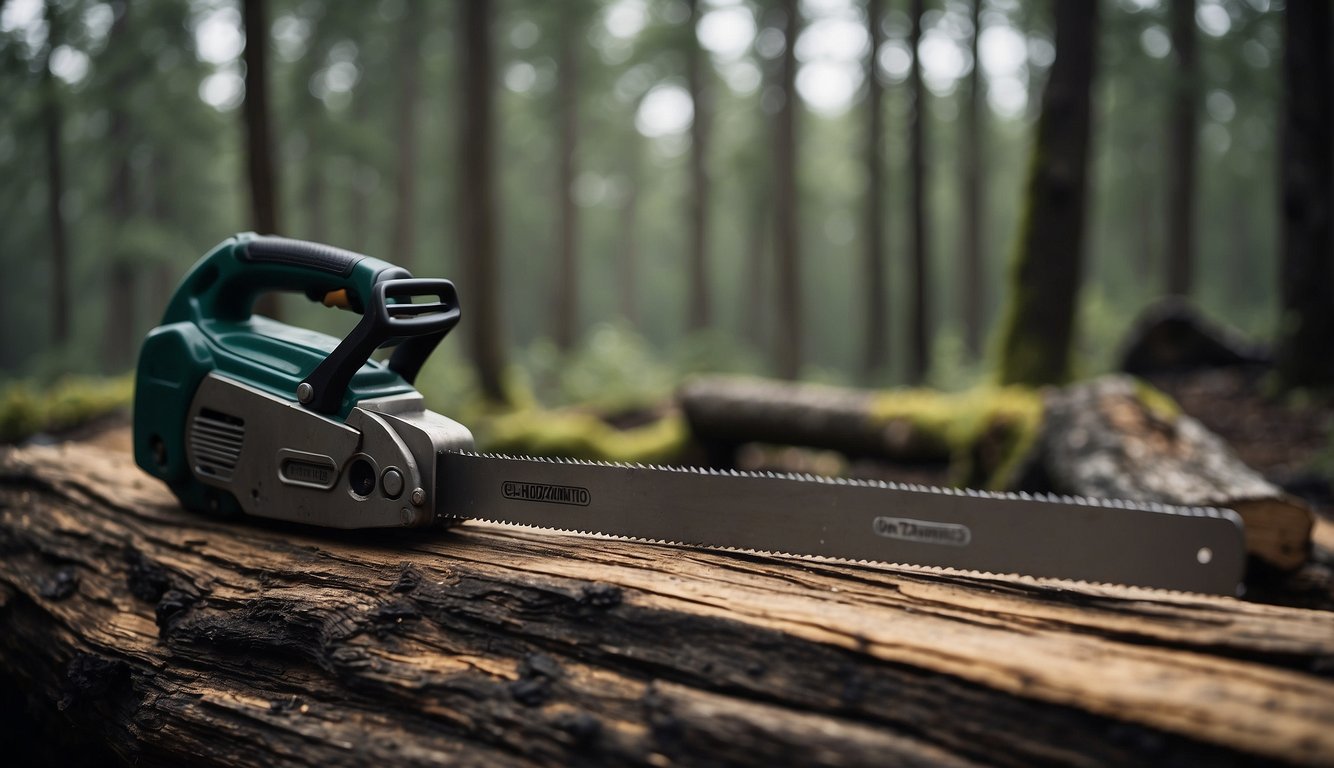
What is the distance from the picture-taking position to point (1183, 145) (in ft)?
52.4

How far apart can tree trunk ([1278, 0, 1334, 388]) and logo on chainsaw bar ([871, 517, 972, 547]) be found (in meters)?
8.19

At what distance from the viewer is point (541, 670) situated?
5.88ft

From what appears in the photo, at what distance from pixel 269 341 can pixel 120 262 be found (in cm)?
1662

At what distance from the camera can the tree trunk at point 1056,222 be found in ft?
26.5

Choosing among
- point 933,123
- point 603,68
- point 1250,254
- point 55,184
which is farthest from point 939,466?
point 1250,254

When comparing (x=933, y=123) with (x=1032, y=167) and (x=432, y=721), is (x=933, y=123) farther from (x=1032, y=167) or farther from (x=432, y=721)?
(x=432, y=721)

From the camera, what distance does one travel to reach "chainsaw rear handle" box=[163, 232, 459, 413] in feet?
7.66

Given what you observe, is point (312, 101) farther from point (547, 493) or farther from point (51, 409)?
point (547, 493)

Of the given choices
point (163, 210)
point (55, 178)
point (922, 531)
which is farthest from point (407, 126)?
point (922, 531)

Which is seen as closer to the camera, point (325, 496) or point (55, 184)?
point (325, 496)

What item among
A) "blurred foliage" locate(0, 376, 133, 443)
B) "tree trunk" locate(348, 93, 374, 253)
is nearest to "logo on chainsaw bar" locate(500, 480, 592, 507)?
"blurred foliage" locate(0, 376, 133, 443)

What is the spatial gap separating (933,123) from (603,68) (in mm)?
10568

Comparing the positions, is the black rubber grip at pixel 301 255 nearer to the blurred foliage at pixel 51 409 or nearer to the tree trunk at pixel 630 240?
the blurred foliage at pixel 51 409

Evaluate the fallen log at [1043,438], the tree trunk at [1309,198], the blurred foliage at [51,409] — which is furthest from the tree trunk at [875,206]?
the blurred foliage at [51,409]
